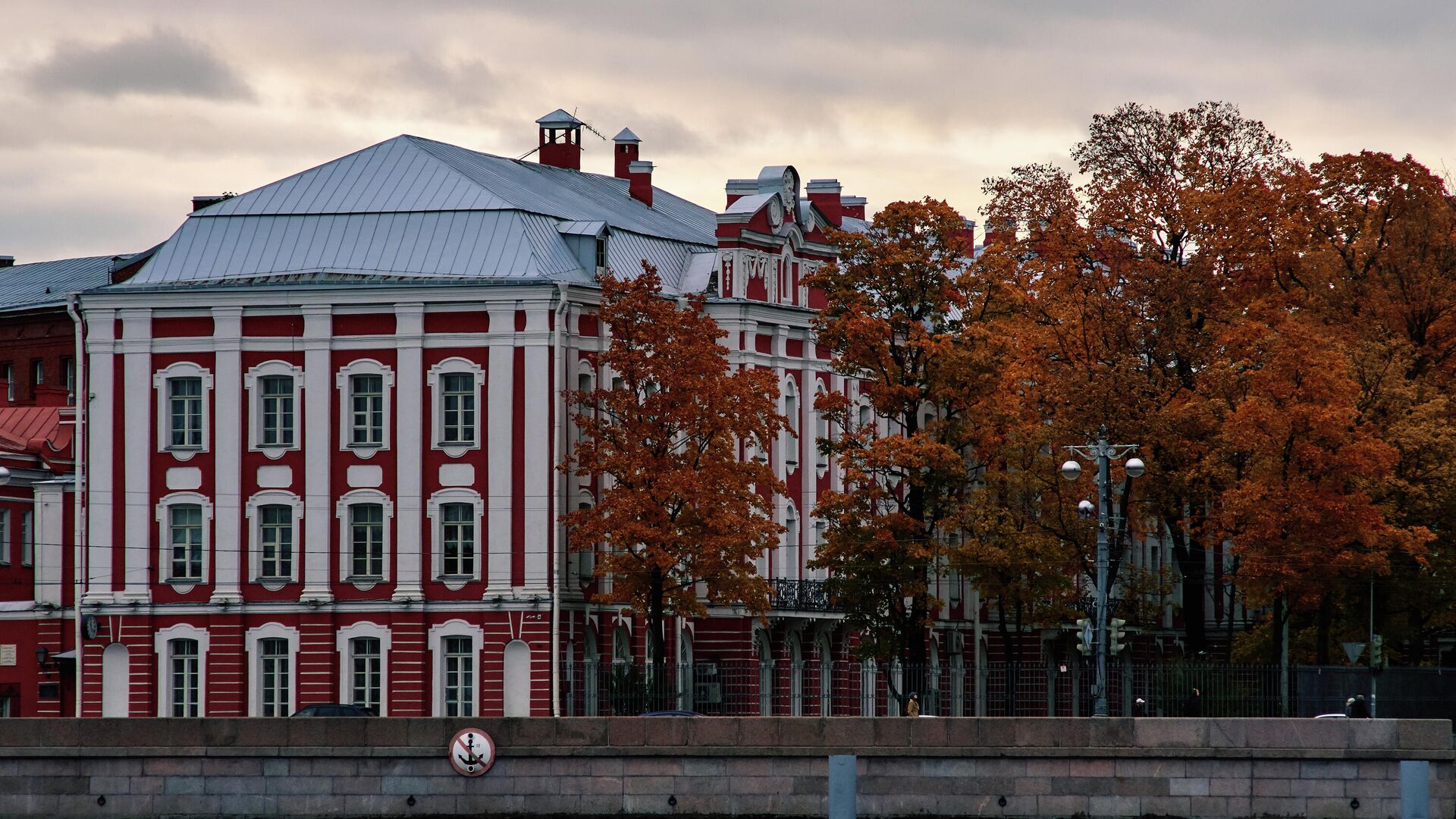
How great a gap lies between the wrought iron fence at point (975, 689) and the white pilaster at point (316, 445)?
7635 mm

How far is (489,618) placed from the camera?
7662cm

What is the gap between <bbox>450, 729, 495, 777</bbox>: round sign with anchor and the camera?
2003 inches

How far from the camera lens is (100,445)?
3100 inches

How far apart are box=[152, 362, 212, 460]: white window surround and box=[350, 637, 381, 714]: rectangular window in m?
7.13

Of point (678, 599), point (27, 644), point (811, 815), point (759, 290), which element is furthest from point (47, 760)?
point (759, 290)

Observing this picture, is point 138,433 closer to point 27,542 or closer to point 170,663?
point 27,542

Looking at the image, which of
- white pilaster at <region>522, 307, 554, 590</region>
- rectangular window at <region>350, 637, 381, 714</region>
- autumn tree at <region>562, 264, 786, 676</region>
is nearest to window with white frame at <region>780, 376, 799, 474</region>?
autumn tree at <region>562, 264, 786, 676</region>

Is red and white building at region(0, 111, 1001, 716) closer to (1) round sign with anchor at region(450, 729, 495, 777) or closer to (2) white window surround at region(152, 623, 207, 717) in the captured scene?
(2) white window surround at region(152, 623, 207, 717)

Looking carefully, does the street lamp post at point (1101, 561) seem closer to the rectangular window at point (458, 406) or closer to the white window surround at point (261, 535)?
the rectangular window at point (458, 406)

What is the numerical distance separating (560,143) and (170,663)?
1121 inches

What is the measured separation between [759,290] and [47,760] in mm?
35666

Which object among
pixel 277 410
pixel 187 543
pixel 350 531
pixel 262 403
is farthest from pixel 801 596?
pixel 187 543

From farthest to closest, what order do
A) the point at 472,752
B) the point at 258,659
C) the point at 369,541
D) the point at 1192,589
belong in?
the point at 1192,589 → the point at 369,541 → the point at 258,659 → the point at 472,752

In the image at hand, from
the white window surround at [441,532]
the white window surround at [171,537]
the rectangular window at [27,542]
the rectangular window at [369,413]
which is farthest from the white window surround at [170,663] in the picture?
the rectangular window at [369,413]
